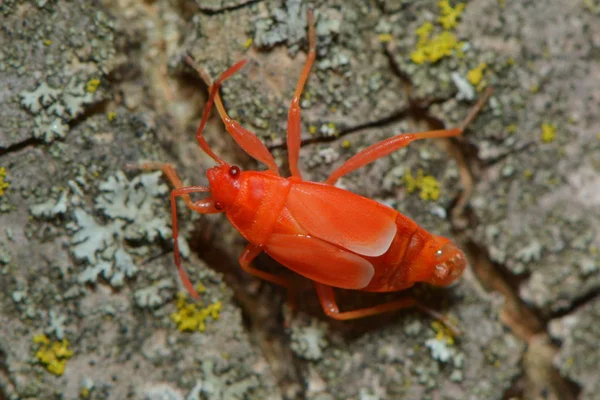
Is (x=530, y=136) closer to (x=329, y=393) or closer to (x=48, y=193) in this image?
(x=329, y=393)

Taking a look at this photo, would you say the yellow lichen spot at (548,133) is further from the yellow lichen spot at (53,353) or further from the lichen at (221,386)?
the yellow lichen spot at (53,353)

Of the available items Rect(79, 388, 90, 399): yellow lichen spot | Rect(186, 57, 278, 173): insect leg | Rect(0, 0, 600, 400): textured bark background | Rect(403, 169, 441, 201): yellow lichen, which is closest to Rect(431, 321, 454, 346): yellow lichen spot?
Rect(0, 0, 600, 400): textured bark background

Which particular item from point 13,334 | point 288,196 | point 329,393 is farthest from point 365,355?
point 13,334

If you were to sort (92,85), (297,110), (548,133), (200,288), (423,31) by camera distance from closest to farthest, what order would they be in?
(92,85) < (297,110) < (200,288) < (423,31) < (548,133)

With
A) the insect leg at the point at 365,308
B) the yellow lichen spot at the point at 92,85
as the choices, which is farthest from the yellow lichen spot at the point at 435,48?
the yellow lichen spot at the point at 92,85

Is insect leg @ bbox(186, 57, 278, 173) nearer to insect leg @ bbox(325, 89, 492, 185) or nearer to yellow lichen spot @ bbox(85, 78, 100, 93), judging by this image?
insect leg @ bbox(325, 89, 492, 185)

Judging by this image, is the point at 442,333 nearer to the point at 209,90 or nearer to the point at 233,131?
the point at 233,131

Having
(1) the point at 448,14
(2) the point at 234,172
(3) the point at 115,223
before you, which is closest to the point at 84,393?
(3) the point at 115,223
